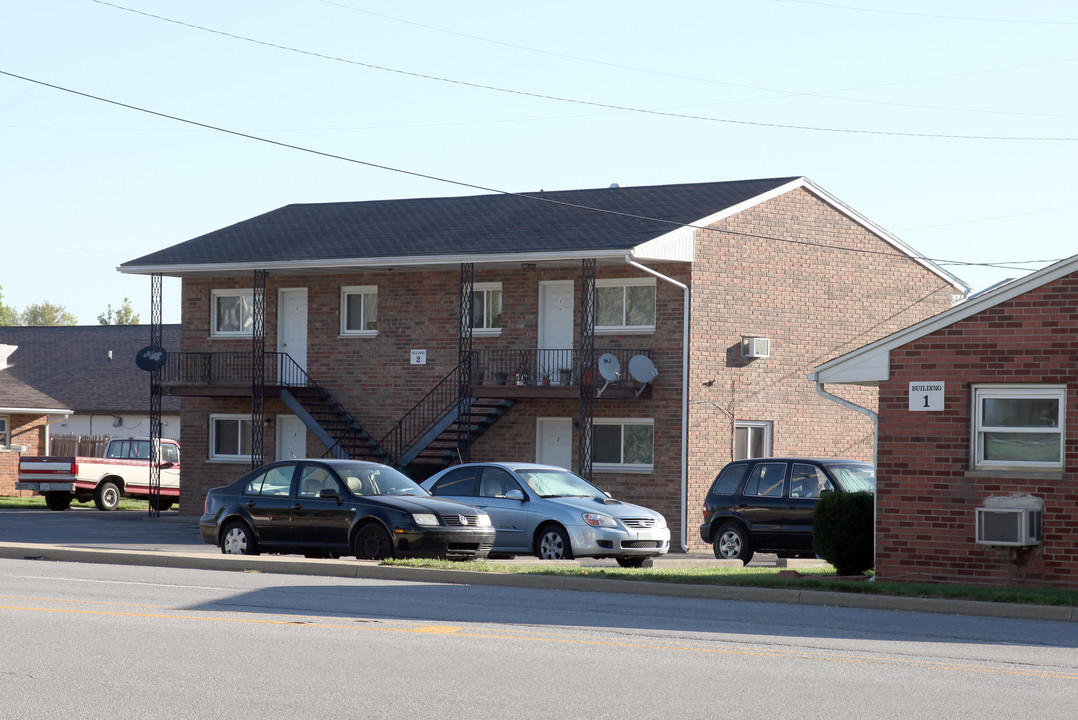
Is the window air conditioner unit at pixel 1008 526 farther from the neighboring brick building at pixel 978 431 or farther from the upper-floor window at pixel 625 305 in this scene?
the upper-floor window at pixel 625 305

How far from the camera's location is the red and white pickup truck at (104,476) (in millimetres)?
35250

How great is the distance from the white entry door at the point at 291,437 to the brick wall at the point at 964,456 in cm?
1865

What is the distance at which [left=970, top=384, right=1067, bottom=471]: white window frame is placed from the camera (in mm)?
16047

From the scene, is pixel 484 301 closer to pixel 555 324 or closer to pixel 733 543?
pixel 555 324

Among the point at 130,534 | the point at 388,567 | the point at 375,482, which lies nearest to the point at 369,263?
the point at 130,534

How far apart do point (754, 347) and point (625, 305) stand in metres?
2.86

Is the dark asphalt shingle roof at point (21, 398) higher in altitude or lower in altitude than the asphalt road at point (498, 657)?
higher

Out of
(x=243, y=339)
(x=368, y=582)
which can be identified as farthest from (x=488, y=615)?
(x=243, y=339)

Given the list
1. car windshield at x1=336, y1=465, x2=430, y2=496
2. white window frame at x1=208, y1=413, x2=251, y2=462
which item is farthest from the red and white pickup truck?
car windshield at x1=336, y1=465, x2=430, y2=496

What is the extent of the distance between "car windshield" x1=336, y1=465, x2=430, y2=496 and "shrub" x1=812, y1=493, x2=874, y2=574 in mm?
5652

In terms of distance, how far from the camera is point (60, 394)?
5247 centimetres

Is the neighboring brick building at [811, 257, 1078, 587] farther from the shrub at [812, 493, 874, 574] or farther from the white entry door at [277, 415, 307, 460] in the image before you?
the white entry door at [277, 415, 307, 460]

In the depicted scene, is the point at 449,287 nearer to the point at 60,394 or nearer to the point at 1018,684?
the point at 1018,684

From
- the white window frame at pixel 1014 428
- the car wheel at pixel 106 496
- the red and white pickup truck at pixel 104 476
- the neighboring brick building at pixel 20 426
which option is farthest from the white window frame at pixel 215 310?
the white window frame at pixel 1014 428
